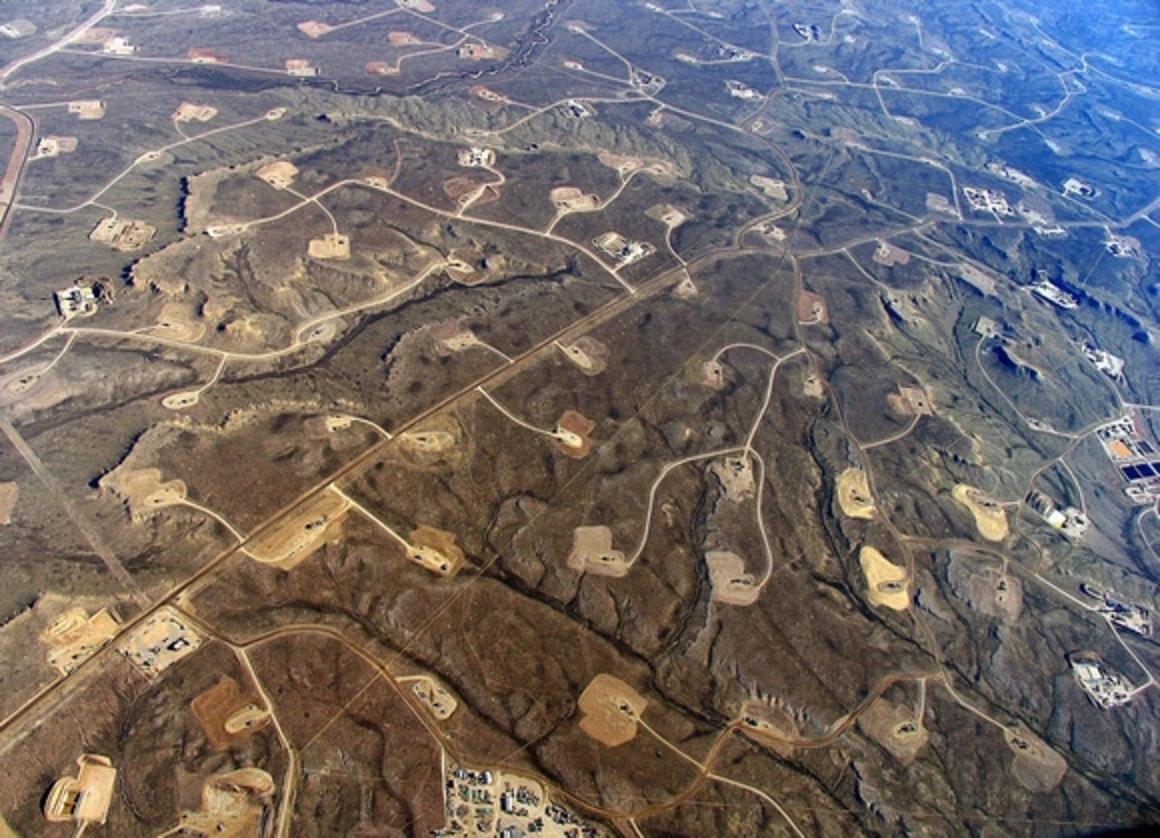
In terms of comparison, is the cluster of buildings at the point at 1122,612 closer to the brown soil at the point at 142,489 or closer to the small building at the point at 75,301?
the brown soil at the point at 142,489

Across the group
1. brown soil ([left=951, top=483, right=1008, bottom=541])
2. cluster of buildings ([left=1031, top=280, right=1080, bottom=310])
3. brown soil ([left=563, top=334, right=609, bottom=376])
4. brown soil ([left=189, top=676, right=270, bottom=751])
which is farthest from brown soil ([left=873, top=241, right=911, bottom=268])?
brown soil ([left=189, top=676, right=270, bottom=751])

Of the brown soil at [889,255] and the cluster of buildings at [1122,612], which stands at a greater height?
the brown soil at [889,255]

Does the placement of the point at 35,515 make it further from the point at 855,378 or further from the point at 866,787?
the point at 855,378

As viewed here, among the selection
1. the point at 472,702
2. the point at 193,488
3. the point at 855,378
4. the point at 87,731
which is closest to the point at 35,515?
the point at 193,488

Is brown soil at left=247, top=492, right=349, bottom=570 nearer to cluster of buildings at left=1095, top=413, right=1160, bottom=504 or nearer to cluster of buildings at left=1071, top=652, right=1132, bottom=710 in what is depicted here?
cluster of buildings at left=1071, top=652, right=1132, bottom=710

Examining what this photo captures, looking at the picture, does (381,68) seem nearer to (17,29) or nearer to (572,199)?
(572,199)

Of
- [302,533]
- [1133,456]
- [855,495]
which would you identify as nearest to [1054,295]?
[1133,456]

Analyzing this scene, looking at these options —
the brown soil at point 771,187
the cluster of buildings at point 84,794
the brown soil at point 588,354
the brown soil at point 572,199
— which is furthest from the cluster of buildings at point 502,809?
the brown soil at point 771,187
